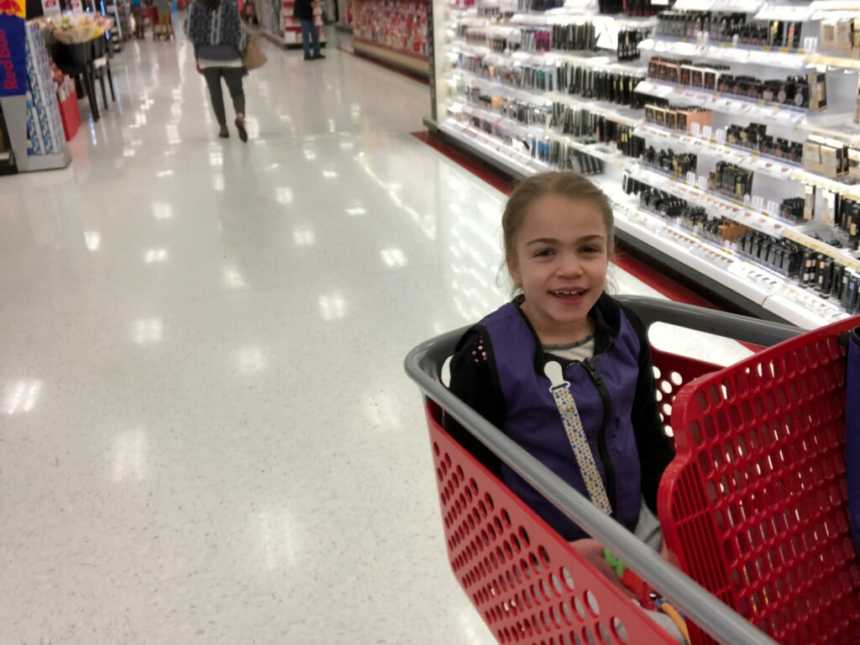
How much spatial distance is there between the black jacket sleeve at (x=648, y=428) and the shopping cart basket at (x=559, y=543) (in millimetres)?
103

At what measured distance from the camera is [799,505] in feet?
4.17

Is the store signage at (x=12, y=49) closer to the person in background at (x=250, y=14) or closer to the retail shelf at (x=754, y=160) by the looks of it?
the retail shelf at (x=754, y=160)

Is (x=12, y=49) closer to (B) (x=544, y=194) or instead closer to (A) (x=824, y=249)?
(A) (x=824, y=249)

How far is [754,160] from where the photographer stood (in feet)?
12.4

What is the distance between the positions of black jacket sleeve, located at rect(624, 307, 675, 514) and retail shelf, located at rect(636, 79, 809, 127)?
92.1 inches

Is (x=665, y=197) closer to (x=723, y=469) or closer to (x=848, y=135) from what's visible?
(x=848, y=135)

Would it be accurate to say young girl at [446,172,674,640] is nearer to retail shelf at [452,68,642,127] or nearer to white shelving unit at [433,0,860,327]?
white shelving unit at [433,0,860,327]

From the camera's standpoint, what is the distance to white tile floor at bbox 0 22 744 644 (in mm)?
2221

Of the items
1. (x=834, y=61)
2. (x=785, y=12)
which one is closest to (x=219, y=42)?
(x=785, y=12)

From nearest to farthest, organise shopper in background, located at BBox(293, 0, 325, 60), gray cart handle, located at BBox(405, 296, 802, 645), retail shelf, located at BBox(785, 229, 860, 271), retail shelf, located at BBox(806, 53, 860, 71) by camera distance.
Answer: gray cart handle, located at BBox(405, 296, 802, 645) < retail shelf, located at BBox(806, 53, 860, 71) < retail shelf, located at BBox(785, 229, 860, 271) < shopper in background, located at BBox(293, 0, 325, 60)

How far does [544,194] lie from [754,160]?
8.91 feet

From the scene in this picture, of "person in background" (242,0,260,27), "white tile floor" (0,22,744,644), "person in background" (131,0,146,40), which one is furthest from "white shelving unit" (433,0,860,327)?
"person in background" (242,0,260,27)

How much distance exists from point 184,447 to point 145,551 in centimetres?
59

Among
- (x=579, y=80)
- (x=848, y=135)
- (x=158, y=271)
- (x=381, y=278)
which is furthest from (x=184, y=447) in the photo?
(x=579, y=80)
